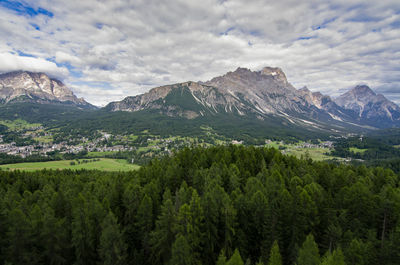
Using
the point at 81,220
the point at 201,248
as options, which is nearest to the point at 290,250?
the point at 201,248

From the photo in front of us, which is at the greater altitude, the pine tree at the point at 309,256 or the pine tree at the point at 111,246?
the pine tree at the point at 309,256

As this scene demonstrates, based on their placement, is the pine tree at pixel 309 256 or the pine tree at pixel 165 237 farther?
the pine tree at pixel 165 237

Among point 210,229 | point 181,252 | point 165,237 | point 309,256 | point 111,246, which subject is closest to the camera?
point 309,256

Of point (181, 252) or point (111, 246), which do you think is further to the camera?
point (111, 246)

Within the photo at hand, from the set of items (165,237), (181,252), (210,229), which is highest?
(181,252)

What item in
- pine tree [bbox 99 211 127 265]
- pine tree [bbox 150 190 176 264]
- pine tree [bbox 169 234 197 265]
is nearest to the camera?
pine tree [bbox 169 234 197 265]

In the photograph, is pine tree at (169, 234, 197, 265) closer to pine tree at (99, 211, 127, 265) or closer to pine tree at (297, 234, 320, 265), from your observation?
pine tree at (99, 211, 127, 265)

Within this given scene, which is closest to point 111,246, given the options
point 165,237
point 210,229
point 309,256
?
point 165,237

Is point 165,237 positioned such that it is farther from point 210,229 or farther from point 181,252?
point 210,229

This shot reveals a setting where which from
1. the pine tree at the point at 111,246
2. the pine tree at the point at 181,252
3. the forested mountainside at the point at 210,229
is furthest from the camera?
the forested mountainside at the point at 210,229

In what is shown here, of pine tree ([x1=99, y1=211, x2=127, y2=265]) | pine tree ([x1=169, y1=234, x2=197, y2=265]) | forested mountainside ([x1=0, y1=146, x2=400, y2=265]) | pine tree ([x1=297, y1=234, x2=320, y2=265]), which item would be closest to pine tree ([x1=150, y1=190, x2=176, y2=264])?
forested mountainside ([x1=0, y1=146, x2=400, y2=265])

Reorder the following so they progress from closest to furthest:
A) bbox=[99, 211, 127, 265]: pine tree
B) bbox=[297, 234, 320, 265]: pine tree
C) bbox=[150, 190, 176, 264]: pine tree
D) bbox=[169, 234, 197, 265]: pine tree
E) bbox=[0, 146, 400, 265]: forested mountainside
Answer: bbox=[297, 234, 320, 265]: pine tree, bbox=[169, 234, 197, 265]: pine tree, bbox=[99, 211, 127, 265]: pine tree, bbox=[0, 146, 400, 265]: forested mountainside, bbox=[150, 190, 176, 264]: pine tree

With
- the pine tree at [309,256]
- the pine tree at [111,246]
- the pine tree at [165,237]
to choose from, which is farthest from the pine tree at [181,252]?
the pine tree at [309,256]

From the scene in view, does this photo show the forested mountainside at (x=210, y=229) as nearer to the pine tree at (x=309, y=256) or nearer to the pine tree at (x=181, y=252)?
the pine tree at (x=181, y=252)
